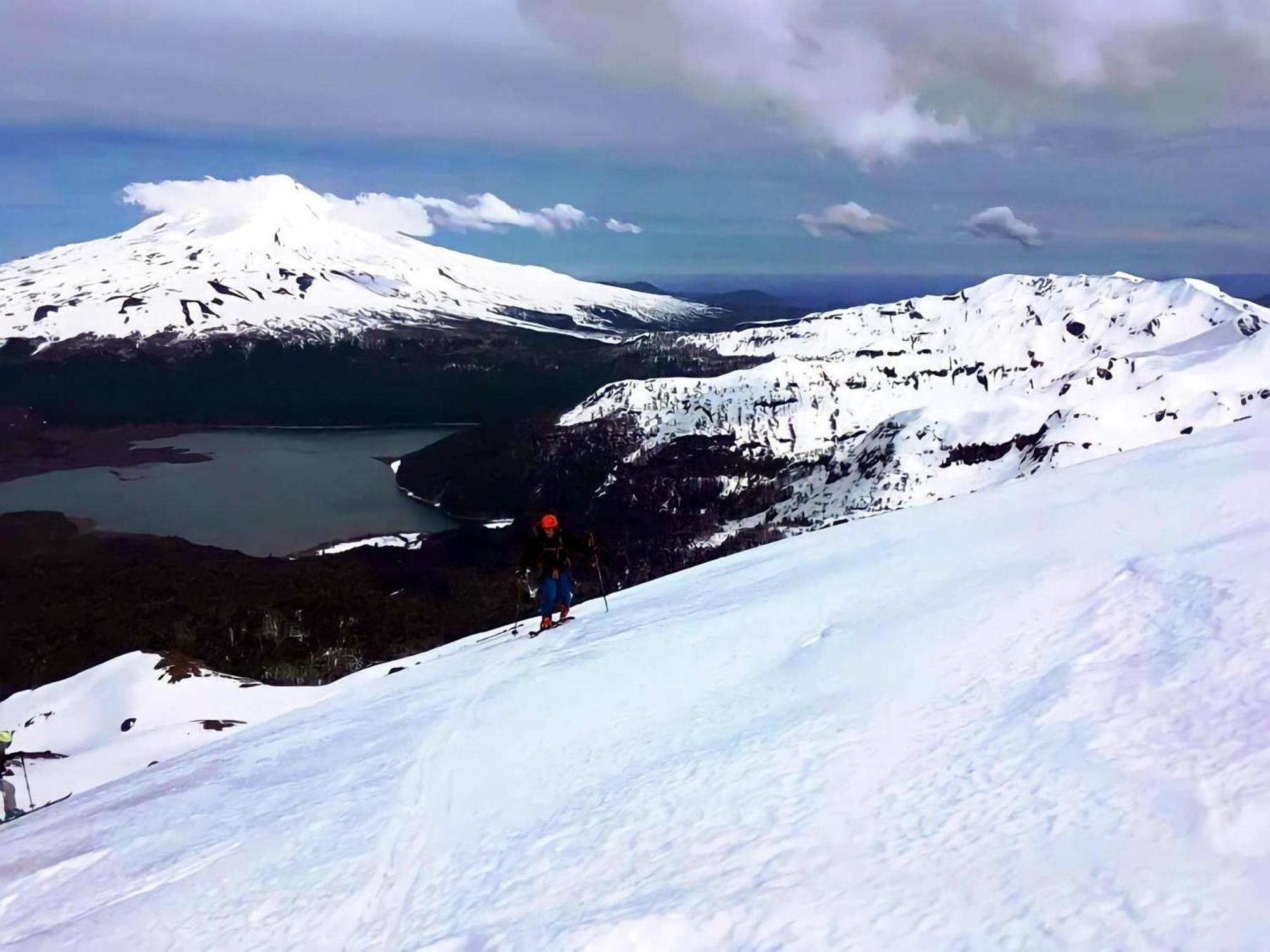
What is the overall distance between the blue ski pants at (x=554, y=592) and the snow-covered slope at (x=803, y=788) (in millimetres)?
2573

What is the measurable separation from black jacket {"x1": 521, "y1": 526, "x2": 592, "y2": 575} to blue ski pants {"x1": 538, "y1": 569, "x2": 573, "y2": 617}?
0.26 m

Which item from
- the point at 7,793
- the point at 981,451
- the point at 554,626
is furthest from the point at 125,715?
the point at 981,451

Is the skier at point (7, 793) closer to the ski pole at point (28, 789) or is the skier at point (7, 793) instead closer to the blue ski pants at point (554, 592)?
the ski pole at point (28, 789)

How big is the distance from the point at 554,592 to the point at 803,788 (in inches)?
432

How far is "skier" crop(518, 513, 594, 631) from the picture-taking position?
17.7 meters

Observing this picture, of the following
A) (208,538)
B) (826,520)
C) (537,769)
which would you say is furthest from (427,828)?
(208,538)

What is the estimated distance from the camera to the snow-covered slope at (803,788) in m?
6.52

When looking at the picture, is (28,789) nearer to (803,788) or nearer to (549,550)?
(549,550)

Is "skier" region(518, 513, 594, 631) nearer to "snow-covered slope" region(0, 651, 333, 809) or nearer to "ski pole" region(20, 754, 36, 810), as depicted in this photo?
"ski pole" region(20, 754, 36, 810)

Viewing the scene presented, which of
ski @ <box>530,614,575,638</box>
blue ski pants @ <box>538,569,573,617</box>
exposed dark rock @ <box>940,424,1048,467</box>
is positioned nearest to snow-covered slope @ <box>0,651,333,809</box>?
ski @ <box>530,614,575,638</box>

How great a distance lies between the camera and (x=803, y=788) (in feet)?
27.7

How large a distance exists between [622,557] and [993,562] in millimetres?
153905

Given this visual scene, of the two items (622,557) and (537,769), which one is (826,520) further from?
(537,769)

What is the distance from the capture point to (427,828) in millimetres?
9922
